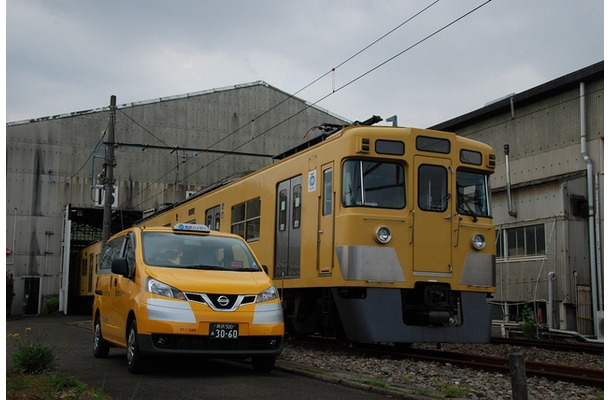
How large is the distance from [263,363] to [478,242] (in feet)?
14.9

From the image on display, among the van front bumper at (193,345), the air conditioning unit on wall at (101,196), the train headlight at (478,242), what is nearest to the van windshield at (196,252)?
the van front bumper at (193,345)

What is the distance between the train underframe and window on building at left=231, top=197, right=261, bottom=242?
10.3ft

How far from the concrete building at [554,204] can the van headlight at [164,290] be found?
11354 mm

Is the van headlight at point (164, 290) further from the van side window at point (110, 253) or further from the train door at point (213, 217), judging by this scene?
the train door at point (213, 217)

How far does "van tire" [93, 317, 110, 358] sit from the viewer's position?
1094 cm

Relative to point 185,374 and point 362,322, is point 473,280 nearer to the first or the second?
point 362,322

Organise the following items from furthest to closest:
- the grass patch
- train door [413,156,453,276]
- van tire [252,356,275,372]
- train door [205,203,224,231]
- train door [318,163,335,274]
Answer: train door [205,203,224,231], train door [318,163,335,274], train door [413,156,453,276], van tire [252,356,275,372], the grass patch

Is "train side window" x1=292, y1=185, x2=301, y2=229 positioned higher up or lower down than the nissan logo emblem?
higher up

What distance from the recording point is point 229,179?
1770 centimetres

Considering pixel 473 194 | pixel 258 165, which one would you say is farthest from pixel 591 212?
pixel 258 165

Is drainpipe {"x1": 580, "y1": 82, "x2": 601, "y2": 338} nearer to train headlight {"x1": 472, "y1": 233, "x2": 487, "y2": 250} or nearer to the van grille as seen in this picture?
train headlight {"x1": 472, "y1": 233, "x2": 487, "y2": 250}

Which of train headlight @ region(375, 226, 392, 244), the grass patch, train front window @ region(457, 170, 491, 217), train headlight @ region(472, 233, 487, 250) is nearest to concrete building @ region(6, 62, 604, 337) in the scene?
train front window @ region(457, 170, 491, 217)

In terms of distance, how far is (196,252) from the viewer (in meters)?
A: 9.87

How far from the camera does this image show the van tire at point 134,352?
8719mm
